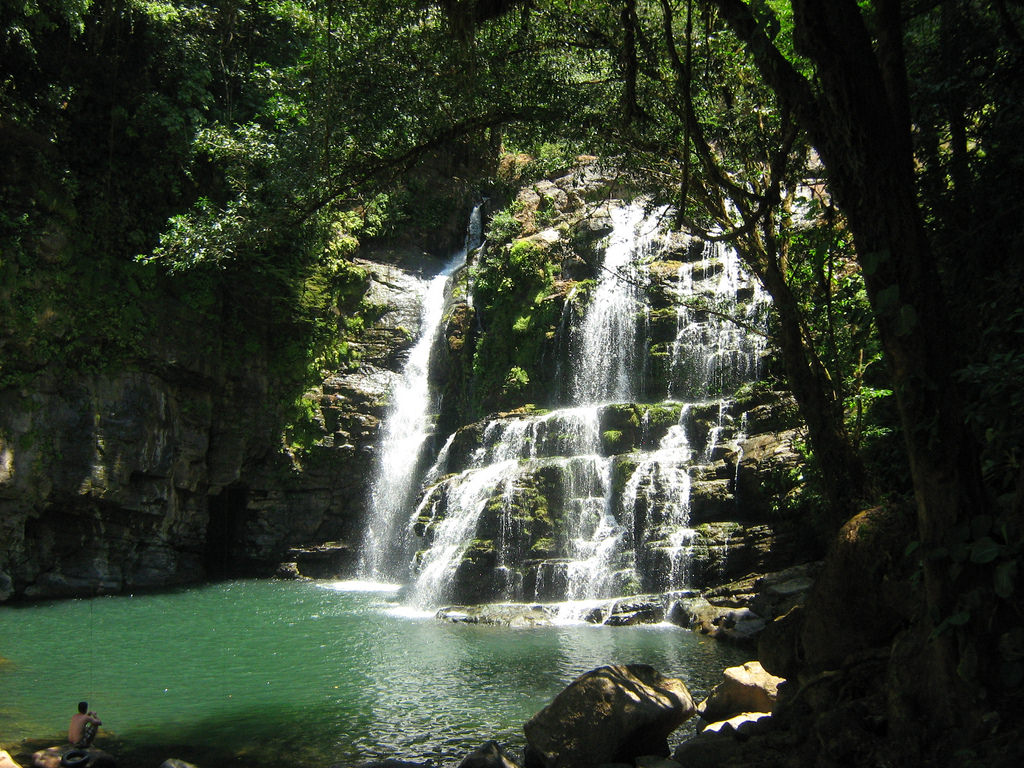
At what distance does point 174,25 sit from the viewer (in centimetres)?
1673

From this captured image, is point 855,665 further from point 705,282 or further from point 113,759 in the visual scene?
point 705,282

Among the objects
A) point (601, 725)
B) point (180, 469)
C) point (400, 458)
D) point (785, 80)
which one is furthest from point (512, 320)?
point (785, 80)

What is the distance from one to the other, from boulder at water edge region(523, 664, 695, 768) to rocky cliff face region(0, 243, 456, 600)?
11.9m

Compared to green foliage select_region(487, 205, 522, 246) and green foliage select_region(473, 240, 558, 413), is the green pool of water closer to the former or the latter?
green foliage select_region(473, 240, 558, 413)

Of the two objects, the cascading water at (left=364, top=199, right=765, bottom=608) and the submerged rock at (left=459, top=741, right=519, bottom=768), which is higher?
the cascading water at (left=364, top=199, right=765, bottom=608)

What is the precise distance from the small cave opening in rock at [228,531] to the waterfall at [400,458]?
3083 millimetres

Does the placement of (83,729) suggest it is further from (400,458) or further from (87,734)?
(400,458)

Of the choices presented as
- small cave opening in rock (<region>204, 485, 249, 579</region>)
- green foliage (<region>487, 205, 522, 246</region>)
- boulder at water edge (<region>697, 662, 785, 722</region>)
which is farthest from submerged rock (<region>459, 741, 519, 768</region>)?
green foliage (<region>487, 205, 522, 246</region>)

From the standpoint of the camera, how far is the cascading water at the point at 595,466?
13797mm

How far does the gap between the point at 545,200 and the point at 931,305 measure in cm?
1962

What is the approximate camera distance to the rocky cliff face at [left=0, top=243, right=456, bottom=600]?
14.2 m

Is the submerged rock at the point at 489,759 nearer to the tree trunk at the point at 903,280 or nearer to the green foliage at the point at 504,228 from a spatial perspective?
the tree trunk at the point at 903,280

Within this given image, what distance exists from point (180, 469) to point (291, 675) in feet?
28.7

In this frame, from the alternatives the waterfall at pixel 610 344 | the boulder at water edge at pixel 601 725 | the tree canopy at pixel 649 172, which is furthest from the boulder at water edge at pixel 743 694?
the waterfall at pixel 610 344
